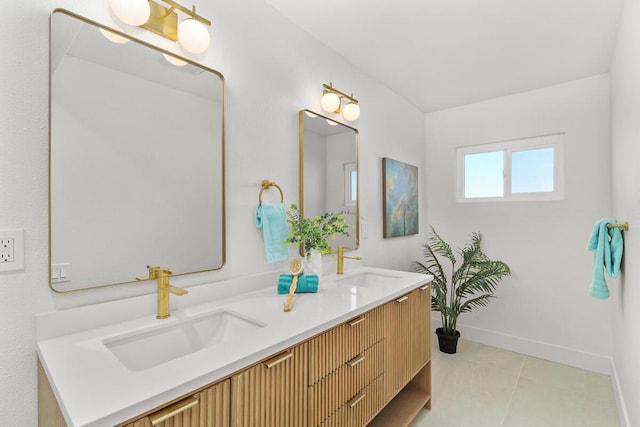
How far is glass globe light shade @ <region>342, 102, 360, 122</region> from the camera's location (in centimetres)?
228

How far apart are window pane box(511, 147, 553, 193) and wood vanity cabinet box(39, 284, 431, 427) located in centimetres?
173

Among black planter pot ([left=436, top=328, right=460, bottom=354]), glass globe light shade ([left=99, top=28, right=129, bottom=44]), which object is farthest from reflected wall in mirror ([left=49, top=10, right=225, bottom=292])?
black planter pot ([left=436, top=328, right=460, bottom=354])

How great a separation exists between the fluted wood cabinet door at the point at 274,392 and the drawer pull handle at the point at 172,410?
0.13m

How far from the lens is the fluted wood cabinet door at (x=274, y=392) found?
94 cm

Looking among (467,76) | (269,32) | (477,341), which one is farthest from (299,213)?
(477,341)

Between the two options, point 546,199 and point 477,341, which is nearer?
point 546,199

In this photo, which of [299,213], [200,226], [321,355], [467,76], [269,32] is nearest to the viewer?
[321,355]

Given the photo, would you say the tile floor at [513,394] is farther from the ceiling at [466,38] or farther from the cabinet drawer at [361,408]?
the ceiling at [466,38]

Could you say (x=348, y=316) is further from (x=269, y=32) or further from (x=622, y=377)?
(x=622, y=377)

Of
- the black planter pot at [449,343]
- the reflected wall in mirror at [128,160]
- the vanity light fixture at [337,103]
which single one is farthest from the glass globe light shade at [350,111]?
the black planter pot at [449,343]

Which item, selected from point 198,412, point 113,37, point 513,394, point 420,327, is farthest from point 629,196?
point 113,37

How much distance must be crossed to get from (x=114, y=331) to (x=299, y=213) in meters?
1.09

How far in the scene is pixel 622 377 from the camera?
2.04 meters

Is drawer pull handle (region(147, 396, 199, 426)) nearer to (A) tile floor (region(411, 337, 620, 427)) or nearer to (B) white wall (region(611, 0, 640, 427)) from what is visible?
(A) tile floor (region(411, 337, 620, 427))
